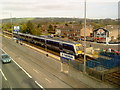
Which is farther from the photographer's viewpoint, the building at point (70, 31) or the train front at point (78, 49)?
the building at point (70, 31)

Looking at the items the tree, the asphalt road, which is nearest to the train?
the asphalt road

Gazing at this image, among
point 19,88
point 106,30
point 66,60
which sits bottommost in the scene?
point 19,88

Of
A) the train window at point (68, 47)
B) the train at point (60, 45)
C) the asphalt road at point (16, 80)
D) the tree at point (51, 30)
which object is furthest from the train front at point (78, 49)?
the tree at point (51, 30)

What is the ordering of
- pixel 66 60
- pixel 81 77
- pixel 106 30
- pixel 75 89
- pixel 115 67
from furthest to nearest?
pixel 106 30
pixel 66 60
pixel 115 67
pixel 81 77
pixel 75 89

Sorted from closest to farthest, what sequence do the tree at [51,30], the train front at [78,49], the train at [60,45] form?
1. the train front at [78,49]
2. the train at [60,45]
3. the tree at [51,30]

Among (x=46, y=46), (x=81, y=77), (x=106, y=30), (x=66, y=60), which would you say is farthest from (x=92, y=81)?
(x=106, y=30)

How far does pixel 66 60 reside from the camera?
1725cm

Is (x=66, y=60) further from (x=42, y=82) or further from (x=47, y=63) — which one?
(x=42, y=82)

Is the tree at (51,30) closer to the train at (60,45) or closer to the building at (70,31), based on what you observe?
the building at (70,31)

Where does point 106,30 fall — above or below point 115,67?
above

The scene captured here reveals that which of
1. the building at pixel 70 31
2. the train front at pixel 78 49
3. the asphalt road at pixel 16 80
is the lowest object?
the asphalt road at pixel 16 80

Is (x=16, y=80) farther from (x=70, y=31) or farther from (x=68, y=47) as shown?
(x=70, y=31)

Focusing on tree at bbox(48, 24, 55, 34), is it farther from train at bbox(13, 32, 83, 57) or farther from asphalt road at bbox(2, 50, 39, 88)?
asphalt road at bbox(2, 50, 39, 88)

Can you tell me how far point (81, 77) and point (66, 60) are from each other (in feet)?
16.2
